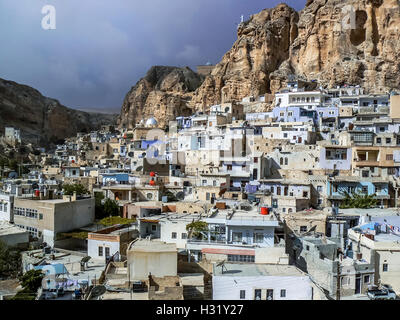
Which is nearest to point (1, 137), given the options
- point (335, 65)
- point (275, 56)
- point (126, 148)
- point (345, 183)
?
point (126, 148)

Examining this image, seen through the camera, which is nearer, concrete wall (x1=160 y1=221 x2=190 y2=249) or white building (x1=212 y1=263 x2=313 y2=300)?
→ white building (x1=212 y1=263 x2=313 y2=300)

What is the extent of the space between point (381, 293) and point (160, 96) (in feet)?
176

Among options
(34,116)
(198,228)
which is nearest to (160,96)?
(34,116)

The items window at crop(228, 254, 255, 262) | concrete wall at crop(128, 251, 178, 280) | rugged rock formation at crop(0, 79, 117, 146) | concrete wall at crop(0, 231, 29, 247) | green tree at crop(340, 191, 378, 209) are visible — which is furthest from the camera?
rugged rock formation at crop(0, 79, 117, 146)

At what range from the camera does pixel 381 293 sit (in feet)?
42.2

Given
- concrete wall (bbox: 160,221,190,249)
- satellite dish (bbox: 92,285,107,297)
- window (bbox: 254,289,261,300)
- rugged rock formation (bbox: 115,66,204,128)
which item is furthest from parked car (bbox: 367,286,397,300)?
rugged rock formation (bbox: 115,66,204,128)

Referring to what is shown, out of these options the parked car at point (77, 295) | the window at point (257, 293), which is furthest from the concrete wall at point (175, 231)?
the parked car at point (77, 295)

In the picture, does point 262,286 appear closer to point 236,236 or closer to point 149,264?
point 149,264

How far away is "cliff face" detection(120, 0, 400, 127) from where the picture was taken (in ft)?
144

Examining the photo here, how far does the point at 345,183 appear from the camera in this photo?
23.3 metres

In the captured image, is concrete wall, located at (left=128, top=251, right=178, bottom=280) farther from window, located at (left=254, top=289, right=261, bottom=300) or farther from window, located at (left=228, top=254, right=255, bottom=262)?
window, located at (left=228, top=254, right=255, bottom=262)

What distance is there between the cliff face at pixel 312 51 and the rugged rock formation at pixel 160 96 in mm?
438

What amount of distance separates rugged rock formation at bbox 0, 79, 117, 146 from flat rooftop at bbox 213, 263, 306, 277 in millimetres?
57446

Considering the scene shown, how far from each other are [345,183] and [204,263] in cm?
1305
